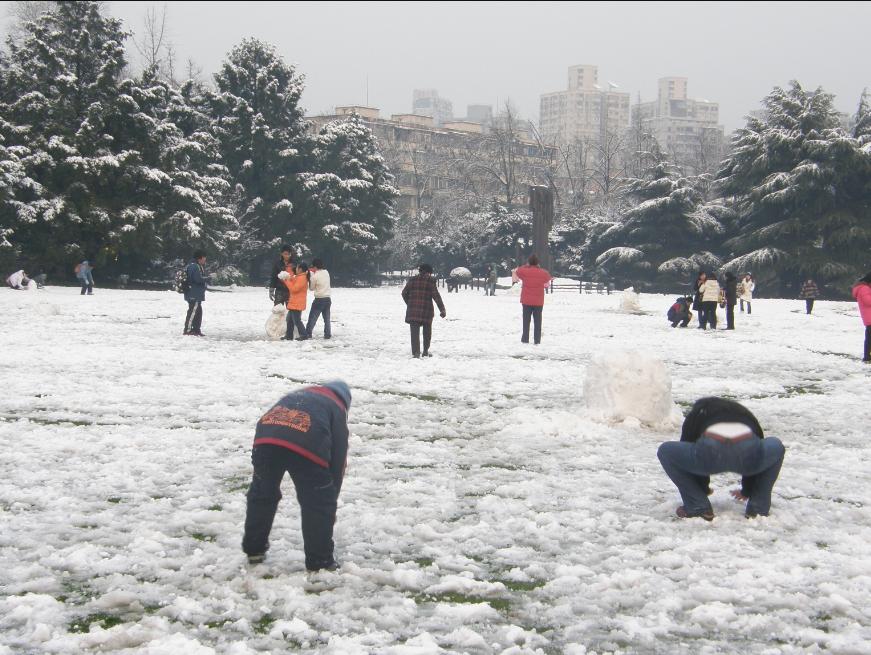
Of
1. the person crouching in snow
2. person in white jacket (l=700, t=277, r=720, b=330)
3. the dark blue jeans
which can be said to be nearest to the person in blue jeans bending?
the dark blue jeans

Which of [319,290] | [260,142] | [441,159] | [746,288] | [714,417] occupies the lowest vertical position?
[714,417]

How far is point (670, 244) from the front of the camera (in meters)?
51.3

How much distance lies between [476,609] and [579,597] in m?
0.58

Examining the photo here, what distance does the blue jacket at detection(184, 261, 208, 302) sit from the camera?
1576 centimetres

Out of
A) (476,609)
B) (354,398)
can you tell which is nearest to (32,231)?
(354,398)

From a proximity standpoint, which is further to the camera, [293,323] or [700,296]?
[700,296]

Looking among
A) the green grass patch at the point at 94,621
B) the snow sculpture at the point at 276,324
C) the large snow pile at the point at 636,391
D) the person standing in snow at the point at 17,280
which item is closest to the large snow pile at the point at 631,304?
the snow sculpture at the point at 276,324

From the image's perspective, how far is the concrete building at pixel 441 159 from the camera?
76.2 metres

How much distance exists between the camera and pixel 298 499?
445 centimetres

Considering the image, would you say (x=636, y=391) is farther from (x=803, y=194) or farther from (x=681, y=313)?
(x=803, y=194)

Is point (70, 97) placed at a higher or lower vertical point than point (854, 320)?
higher

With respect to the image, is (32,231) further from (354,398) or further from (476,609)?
(476,609)

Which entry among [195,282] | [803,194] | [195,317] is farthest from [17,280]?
[803,194]

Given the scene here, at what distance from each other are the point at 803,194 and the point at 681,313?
973 inches
